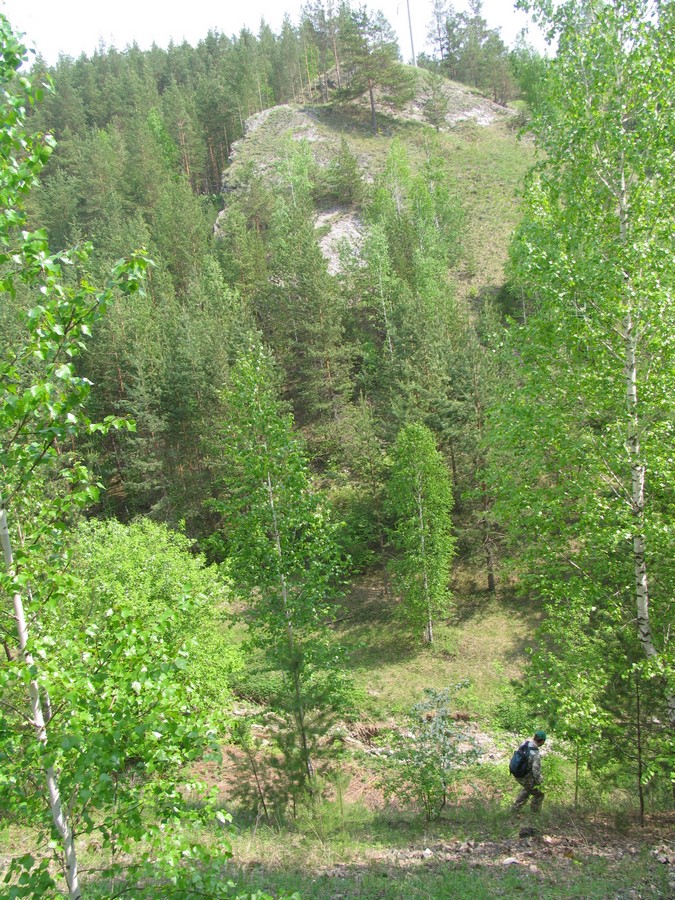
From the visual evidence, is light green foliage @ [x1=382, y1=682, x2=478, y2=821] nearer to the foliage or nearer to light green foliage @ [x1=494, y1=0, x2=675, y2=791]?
the foliage

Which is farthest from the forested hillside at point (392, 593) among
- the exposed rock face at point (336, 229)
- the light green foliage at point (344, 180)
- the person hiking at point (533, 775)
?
the light green foliage at point (344, 180)

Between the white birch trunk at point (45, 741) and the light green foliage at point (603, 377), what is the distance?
5.78 metres

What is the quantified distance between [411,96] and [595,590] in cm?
7942

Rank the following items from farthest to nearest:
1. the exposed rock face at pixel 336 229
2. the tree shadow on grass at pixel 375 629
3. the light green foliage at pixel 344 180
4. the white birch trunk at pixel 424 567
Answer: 1. the light green foliage at pixel 344 180
2. the exposed rock face at pixel 336 229
3. the tree shadow on grass at pixel 375 629
4. the white birch trunk at pixel 424 567

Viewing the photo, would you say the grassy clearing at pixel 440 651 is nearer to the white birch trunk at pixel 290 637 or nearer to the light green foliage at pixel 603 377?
the white birch trunk at pixel 290 637

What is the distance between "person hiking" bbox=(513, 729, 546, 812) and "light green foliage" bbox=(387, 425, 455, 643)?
15225 mm

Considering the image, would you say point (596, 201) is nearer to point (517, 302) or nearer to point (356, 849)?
point (356, 849)

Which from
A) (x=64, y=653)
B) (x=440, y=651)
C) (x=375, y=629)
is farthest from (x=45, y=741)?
(x=375, y=629)

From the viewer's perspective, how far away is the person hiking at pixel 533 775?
955 cm

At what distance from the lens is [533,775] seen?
9.55 meters

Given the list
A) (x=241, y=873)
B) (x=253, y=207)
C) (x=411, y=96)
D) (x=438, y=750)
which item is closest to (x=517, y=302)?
(x=253, y=207)

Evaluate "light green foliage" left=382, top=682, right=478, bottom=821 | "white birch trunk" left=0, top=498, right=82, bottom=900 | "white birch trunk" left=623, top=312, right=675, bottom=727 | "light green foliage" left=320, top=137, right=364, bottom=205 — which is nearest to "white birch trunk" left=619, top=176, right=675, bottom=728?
"white birch trunk" left=623, top=312, right=675, bottom=727

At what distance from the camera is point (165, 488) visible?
1252 inches

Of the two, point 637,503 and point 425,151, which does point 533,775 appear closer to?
point 637,503
